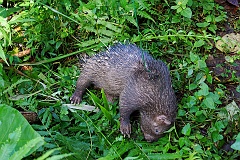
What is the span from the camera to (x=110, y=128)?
4.84 metres

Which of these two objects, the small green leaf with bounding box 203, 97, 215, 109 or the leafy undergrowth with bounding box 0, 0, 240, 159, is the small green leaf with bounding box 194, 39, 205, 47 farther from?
the small green leaf with bounding box 203, 97, 215, 109

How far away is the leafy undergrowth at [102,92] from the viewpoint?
4.57 metres

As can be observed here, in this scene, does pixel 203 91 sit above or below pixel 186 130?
above

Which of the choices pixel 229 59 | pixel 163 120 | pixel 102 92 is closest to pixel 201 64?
pixel 229 59

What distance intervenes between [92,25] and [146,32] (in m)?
0.63

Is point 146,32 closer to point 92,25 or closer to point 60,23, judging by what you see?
point 92,25

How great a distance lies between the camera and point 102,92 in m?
4.86

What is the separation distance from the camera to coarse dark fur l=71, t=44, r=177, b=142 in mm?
4691

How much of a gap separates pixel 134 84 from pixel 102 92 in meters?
0.32

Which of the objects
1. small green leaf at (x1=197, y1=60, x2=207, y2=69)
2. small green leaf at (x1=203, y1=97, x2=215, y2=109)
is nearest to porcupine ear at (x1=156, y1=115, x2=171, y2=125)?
small green leaf at (x1=203, y1=97, x2=215, y2=109)

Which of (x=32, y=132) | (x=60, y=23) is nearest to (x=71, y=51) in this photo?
(x=60, y=23)

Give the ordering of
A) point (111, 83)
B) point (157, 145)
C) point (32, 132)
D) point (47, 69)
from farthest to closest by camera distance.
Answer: point (47, 69) < point (111, 83) < point (157, 145) < point (32, 132)

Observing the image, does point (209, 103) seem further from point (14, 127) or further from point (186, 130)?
point (14, 127)

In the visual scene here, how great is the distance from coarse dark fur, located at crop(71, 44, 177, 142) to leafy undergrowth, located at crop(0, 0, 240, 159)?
11cm
